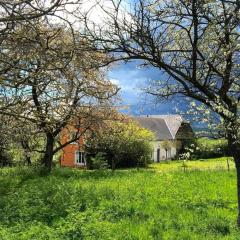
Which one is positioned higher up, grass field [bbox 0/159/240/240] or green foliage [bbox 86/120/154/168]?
green foliage [bbox 86/120/154/168]

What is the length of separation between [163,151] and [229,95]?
7161 cm

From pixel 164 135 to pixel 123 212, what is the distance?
73.3 m

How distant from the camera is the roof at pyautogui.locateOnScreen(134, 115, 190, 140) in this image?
8600cm

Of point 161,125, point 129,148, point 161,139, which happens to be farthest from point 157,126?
point 129,148

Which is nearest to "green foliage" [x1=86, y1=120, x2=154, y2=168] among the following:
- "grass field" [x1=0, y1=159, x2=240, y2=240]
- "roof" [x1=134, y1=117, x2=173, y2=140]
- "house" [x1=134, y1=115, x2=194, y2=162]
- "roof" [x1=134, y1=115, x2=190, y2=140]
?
"house" [x1=134, y1=115, x2=194, y2=162]

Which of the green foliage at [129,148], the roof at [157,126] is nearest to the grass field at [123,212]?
the green foliage at [129,148]

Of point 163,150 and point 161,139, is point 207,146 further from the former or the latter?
point 161,139

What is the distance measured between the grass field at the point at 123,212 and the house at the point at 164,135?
2351 inches

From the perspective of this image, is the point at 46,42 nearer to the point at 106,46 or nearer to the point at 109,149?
the point at 106,46

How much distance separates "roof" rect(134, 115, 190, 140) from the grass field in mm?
64766

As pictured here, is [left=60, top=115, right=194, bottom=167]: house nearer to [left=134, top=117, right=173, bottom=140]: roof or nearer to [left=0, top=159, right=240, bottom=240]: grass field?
[left=134, top=117, right=173, bottom=140]: roof

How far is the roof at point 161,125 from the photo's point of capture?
86000 mm

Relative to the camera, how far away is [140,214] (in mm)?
13281

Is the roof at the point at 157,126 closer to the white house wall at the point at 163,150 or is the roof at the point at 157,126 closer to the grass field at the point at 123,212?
the white house wall at the point at 163,150
